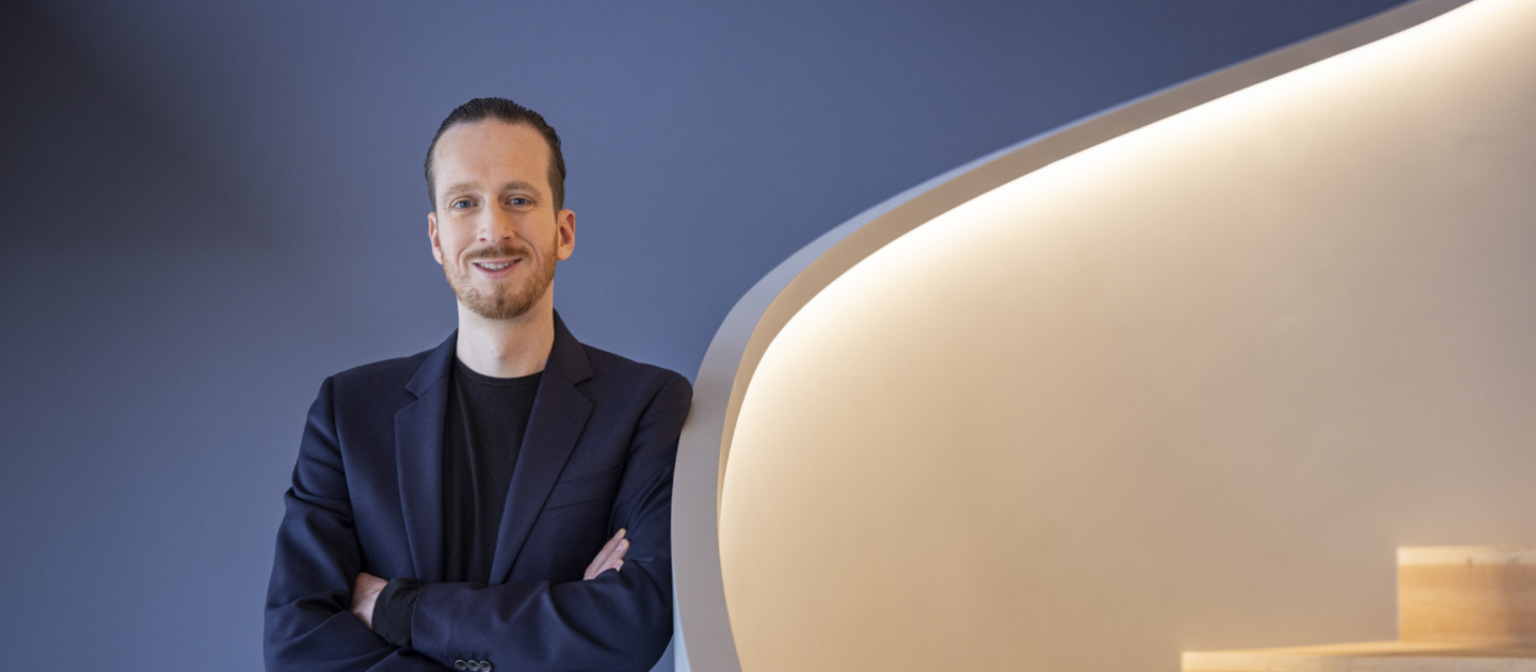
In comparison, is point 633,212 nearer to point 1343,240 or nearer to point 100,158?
point 100,158

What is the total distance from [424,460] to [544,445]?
0.74 ft

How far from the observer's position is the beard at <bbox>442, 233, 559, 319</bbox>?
1.84 meters

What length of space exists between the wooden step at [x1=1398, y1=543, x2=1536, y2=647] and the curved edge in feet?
4.12

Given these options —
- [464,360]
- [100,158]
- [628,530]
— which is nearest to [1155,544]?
[628,530]

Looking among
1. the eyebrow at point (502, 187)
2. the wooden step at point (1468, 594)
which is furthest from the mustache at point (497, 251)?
the wooden step at point (1468, 594)

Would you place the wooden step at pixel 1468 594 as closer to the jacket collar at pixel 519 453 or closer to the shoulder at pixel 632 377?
the shoulder at pixel 632 377

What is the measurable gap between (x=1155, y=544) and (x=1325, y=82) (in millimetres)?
1274

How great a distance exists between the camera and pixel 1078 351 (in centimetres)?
259

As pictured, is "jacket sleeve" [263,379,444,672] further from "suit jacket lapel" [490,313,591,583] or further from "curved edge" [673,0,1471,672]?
"curved edge" [673,0,1471,672]

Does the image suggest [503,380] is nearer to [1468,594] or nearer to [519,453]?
[519,453]

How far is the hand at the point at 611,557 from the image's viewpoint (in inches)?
70.2

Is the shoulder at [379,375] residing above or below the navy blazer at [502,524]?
above

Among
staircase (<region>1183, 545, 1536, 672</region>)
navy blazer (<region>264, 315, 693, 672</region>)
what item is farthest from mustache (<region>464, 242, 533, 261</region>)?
staircase (<region>1183, 545, 1536, 672</region>)

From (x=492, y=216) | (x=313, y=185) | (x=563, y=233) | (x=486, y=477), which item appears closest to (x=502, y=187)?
(x=492, y=216)
